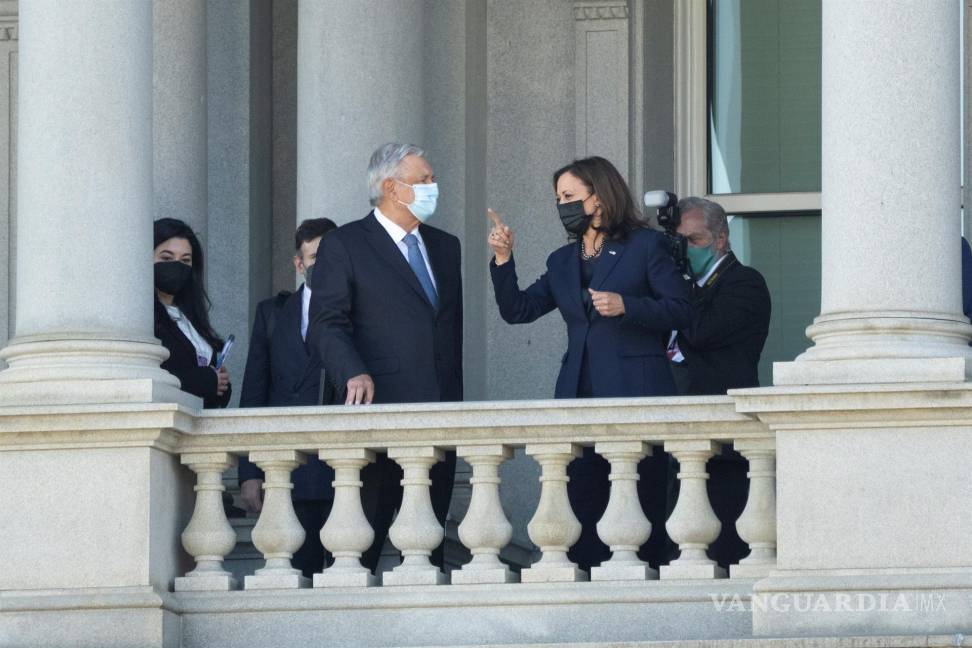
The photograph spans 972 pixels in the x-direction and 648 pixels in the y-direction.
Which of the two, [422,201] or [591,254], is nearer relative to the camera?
[591,254]

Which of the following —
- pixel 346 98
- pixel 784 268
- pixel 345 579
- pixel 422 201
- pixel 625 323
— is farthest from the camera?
pixel 784 268

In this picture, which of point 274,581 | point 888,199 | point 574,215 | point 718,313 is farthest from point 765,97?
point 274,581

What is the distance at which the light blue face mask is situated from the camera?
12.9 metres

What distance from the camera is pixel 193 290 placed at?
13.6 m

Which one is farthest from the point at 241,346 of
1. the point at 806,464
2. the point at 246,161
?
the point at 806,464

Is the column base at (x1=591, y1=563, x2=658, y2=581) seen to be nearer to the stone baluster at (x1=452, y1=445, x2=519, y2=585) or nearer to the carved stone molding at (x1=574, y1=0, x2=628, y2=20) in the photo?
the stone baluster at (x1=452, y1=445, x2=519, y2=585)

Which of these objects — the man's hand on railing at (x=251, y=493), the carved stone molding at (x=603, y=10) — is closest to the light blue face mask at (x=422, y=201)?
the man's hand on railing at (x=251, y=493)

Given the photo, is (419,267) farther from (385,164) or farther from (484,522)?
(484,522)

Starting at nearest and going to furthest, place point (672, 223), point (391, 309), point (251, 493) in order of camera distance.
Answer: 1. point (391, 309)
2. point (672, 223)
3. point (251, 493)

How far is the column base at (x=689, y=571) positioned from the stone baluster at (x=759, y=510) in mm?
91

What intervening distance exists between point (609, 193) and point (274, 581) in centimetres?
253

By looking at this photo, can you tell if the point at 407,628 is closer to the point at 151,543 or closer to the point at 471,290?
the point at 151,543

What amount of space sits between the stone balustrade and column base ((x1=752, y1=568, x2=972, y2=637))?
31 centimetres
